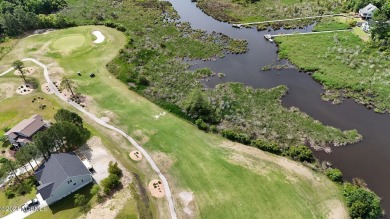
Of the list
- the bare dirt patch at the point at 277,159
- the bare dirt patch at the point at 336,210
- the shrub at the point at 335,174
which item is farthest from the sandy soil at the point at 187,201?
the shrub at the point at 335,174

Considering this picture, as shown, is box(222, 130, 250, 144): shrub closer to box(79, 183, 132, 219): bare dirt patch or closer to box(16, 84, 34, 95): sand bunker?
box(79, 183, 132, 219): bare dirt patch

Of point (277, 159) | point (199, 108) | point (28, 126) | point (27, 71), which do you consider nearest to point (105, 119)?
point (28, 126)

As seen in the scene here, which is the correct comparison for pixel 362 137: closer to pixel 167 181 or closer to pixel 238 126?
pixel 238 126

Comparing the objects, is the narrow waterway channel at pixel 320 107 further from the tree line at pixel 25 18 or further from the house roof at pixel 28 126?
the tree line at pixel 25 18

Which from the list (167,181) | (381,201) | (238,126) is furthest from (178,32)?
(381,201)

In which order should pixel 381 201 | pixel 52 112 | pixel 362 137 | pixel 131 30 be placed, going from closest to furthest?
pixel 381 201 < pixel 362 137 < pixel 52 112 < pixel 131 30

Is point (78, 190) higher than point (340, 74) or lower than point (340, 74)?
lower

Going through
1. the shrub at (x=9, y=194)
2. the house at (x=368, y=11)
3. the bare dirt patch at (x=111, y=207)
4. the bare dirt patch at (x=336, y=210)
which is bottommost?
the shrub at (x=9, y=194)

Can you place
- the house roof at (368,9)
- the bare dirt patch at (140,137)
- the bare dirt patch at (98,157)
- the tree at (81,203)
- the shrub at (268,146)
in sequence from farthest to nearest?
the house roof at (368,9) → the bare dirt patch at (140,137) → the shrub at (268,146) → the bare dirt patch at (98,157) → the tree at (81,203)
